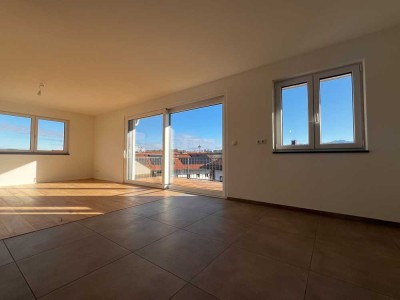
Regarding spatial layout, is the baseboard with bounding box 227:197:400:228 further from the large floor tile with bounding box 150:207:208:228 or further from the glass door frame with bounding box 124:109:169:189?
the glass door frame with bounding box 124:109:169:189

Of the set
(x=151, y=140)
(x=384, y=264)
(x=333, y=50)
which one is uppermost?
(x=333, y=50)

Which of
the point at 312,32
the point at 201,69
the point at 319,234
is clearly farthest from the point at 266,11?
the point at 319,234

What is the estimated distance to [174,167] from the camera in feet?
16.0

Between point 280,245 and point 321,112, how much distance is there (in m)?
2.07

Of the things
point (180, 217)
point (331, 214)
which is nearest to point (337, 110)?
point (331, 214)

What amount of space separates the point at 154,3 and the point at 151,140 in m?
3.61

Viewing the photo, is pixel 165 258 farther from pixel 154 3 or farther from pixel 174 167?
pixel 174 167

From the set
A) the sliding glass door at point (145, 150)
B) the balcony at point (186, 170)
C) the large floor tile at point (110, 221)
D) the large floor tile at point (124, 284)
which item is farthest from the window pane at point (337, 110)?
the sliding glass door at point (145, 150)

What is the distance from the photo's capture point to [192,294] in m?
1.17

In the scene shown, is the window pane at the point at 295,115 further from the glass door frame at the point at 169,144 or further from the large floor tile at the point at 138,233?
the large floor tile at the point at 138,233

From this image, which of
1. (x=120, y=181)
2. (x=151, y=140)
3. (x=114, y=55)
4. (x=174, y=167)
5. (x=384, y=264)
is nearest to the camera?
(x=384, y=264)

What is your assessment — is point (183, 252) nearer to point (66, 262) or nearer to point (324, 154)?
point (66, 262)

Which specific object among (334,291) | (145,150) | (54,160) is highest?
(145,150)

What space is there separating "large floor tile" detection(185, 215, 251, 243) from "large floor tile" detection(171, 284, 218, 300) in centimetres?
73
